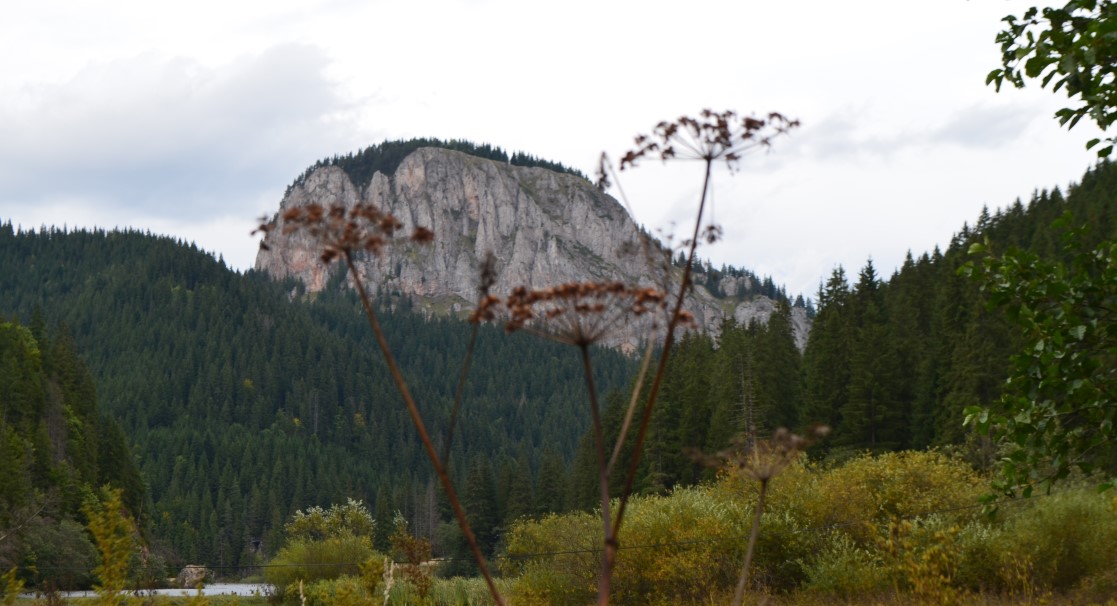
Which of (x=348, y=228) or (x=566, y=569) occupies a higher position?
(x=348, y=228)

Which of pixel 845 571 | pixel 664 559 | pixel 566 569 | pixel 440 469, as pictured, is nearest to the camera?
pixel 440 469

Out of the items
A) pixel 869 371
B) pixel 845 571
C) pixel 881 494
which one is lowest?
pixel 845 571

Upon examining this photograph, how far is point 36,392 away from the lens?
277 feet

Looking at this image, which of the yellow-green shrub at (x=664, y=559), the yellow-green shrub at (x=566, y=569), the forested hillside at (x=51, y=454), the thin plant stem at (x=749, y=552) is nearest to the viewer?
the thin plant stem at (x=749, y=552)

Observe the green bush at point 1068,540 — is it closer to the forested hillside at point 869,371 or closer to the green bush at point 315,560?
the forested hillside at point 869,371

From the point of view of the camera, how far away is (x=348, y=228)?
118 inches

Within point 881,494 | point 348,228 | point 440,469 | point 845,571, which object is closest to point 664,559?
point 845,571

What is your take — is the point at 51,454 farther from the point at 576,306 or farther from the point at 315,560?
the point at 576,306

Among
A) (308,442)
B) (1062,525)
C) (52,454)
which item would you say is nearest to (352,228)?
(1062,525)

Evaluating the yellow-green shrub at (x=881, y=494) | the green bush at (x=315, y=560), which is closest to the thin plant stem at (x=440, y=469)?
the yellow-green shrub at (x=881, y=494)

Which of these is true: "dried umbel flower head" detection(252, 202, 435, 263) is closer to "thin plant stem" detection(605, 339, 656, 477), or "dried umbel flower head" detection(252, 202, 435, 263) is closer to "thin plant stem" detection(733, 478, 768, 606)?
"thin plant stem" detection(605, 339, 656, 477)

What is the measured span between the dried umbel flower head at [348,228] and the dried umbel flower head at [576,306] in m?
0.36

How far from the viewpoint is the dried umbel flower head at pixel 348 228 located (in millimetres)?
2982

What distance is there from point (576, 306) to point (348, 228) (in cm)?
71
